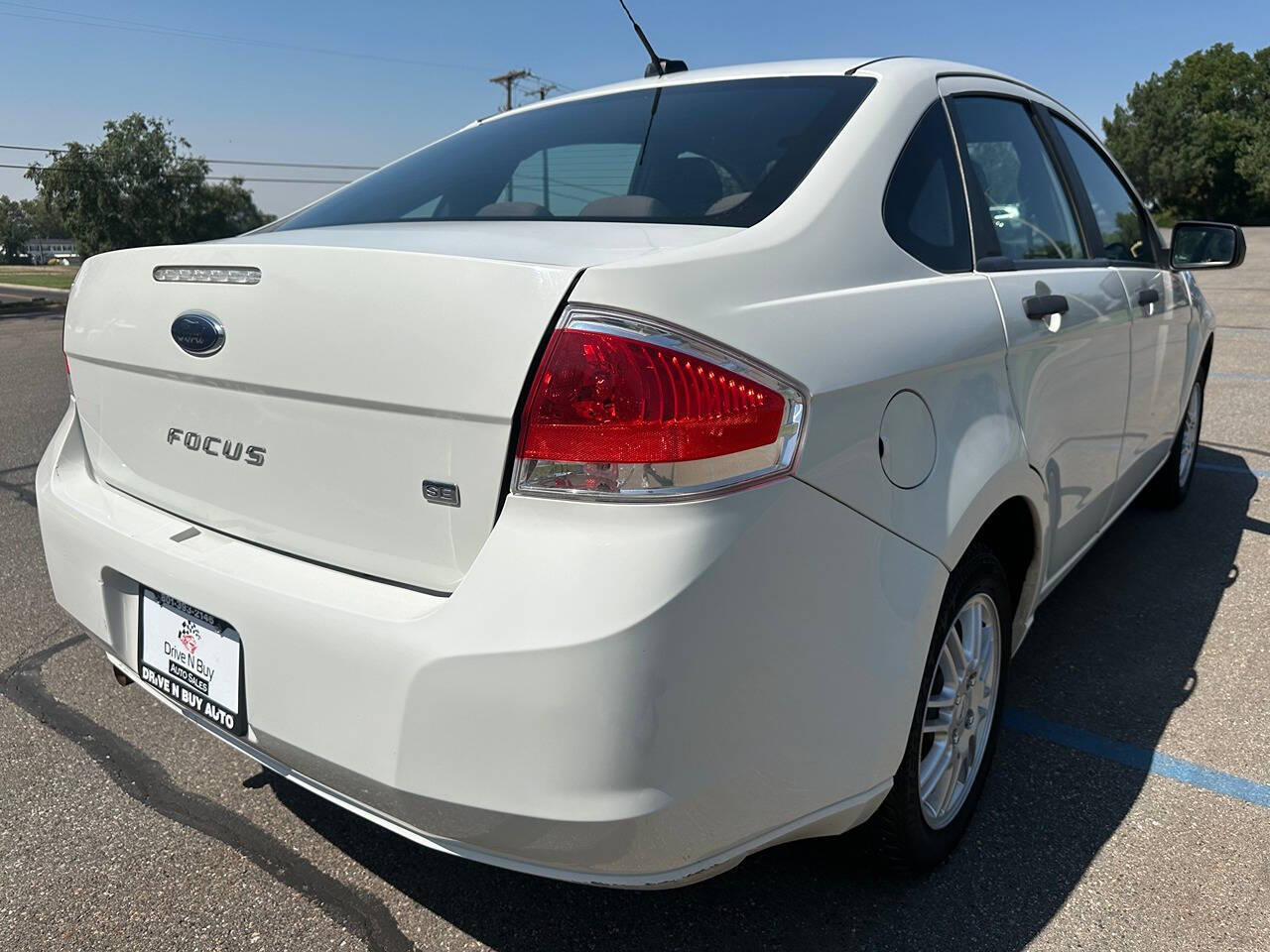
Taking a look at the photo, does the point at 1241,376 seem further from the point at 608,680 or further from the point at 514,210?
the point at 608,680

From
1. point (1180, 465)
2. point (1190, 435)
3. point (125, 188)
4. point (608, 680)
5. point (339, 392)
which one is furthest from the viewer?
point (125, 188)

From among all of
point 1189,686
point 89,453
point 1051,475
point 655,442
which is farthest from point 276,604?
point 1189,686

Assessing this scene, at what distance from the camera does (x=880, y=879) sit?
2061mm

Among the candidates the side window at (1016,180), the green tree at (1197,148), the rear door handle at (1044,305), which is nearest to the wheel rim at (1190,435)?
the side window at (1016,180)

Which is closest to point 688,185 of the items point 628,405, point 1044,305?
point 628,405

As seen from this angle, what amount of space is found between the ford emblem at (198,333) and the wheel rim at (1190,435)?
4.13 metres

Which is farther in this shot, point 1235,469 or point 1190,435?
point 1235,469

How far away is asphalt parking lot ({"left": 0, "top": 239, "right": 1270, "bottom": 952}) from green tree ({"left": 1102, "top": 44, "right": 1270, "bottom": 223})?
73.2 metres

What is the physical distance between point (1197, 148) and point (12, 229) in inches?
3499

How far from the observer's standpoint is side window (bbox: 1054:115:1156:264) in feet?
10.3

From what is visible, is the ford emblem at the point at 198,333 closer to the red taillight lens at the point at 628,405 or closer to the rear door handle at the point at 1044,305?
the red taillight lens at the point at 628,405

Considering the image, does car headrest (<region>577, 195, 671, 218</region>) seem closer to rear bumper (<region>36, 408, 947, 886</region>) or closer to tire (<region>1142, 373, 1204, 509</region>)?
rear bumper (<region>36, 408, 947, 886</region>)

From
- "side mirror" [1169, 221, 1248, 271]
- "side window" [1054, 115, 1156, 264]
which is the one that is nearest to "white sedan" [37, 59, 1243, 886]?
"side window" [1054, 115, 1156, 264]

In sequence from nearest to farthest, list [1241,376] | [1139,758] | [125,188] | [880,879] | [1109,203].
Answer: [880,879], [1139,758], [1109,203], [1241,376], [125,188]
